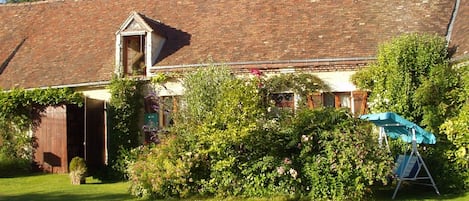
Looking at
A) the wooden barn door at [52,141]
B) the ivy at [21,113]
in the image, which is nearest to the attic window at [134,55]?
the ivy at [21,113]

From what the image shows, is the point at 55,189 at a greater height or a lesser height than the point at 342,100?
lesser

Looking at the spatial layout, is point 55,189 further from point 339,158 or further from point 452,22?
point 452,22

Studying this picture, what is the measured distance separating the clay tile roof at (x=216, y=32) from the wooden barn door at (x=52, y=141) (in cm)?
132

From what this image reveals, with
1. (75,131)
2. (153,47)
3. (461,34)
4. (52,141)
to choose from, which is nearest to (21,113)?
(52,141)

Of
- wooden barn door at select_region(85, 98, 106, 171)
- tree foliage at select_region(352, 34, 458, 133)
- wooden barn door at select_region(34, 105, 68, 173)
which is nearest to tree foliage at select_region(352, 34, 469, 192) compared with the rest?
tree foliage at select_region(352, 34, 458, 133)

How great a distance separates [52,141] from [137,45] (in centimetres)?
428

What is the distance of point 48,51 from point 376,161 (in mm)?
14210

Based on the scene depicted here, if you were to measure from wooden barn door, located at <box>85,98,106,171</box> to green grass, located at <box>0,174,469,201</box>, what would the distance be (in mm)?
1286

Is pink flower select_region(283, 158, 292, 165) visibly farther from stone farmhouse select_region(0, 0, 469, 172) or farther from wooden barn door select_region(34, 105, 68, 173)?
wooden barn door select_region(34, 105, 68, 173)

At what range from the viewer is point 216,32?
19.7 m

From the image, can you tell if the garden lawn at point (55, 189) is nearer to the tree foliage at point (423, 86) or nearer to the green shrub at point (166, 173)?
the green shrub at point (166, 173)

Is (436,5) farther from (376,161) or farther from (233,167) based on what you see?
(233,167)

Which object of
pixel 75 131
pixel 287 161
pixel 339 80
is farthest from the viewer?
pixel 75 131

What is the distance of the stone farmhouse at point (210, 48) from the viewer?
17484 millimetres
